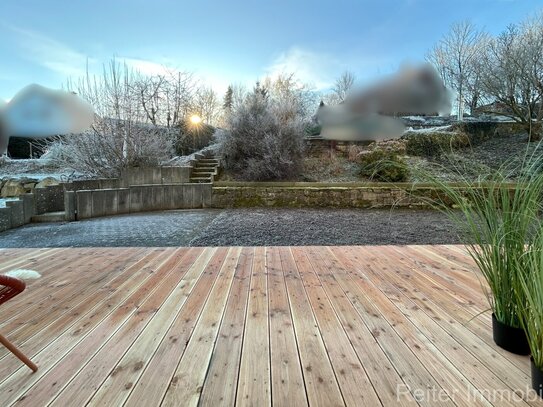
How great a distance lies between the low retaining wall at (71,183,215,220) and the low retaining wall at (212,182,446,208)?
40 centimetres

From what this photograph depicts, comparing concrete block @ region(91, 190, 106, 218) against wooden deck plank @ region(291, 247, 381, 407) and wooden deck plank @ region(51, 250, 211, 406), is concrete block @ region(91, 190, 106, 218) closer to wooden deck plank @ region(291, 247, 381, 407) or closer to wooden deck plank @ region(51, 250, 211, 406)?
wooden deck plank @ region(51, 250, 211, 406)

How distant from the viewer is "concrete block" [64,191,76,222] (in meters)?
4.51

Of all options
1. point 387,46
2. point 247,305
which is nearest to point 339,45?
point 387,46

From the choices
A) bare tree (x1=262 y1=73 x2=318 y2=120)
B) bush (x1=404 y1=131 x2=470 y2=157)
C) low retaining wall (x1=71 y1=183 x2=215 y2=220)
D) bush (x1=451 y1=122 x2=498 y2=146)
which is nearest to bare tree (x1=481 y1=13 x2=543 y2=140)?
bush (x1=451 y1=122 x2=498 y2=146)

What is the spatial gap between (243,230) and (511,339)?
295 cm

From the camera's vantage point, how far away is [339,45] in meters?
6.88

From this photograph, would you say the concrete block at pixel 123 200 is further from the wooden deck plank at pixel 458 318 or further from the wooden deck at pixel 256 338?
the wooden deck plank at pixel 458 318

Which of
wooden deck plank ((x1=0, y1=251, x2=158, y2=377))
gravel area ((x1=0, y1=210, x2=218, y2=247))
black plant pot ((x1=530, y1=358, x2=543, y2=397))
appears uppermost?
black plant pot ((x1=530, y1=358, x2=543, y2=397))

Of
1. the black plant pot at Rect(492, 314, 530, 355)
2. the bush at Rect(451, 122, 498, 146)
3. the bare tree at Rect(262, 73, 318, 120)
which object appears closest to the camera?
the black plant pot at Rect(492, 314, 530, 355)

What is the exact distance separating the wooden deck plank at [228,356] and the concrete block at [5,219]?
4011mm

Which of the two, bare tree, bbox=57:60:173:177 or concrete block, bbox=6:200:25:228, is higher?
bare tree, bbox=57:60:173:177

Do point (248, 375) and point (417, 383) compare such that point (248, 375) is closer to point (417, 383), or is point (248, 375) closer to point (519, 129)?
point (417, 383)

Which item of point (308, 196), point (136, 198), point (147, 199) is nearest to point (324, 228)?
point (308, 196)

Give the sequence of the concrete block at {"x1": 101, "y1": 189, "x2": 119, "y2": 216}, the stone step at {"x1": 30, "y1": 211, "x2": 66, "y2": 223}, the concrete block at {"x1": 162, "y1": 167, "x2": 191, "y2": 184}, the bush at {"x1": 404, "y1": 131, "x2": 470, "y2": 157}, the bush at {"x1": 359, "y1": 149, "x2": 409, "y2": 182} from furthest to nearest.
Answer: the bush at {"x1": 404, "y1": 131, "x2": 470, "y2": 157} → the concrete block at {"x1": 162, "y1": 167, "x2": 191, "y2": 184} → the bush at {"x1": 359, "y1": 149, "x2": 409, "y2": 182} → the concrete block at {"x1": 101, "y1": 189, "x2": 119, "y2": 216} → the stone step at {"x1": 30, "y1": 211, "x2": 66, "y2": 223}
